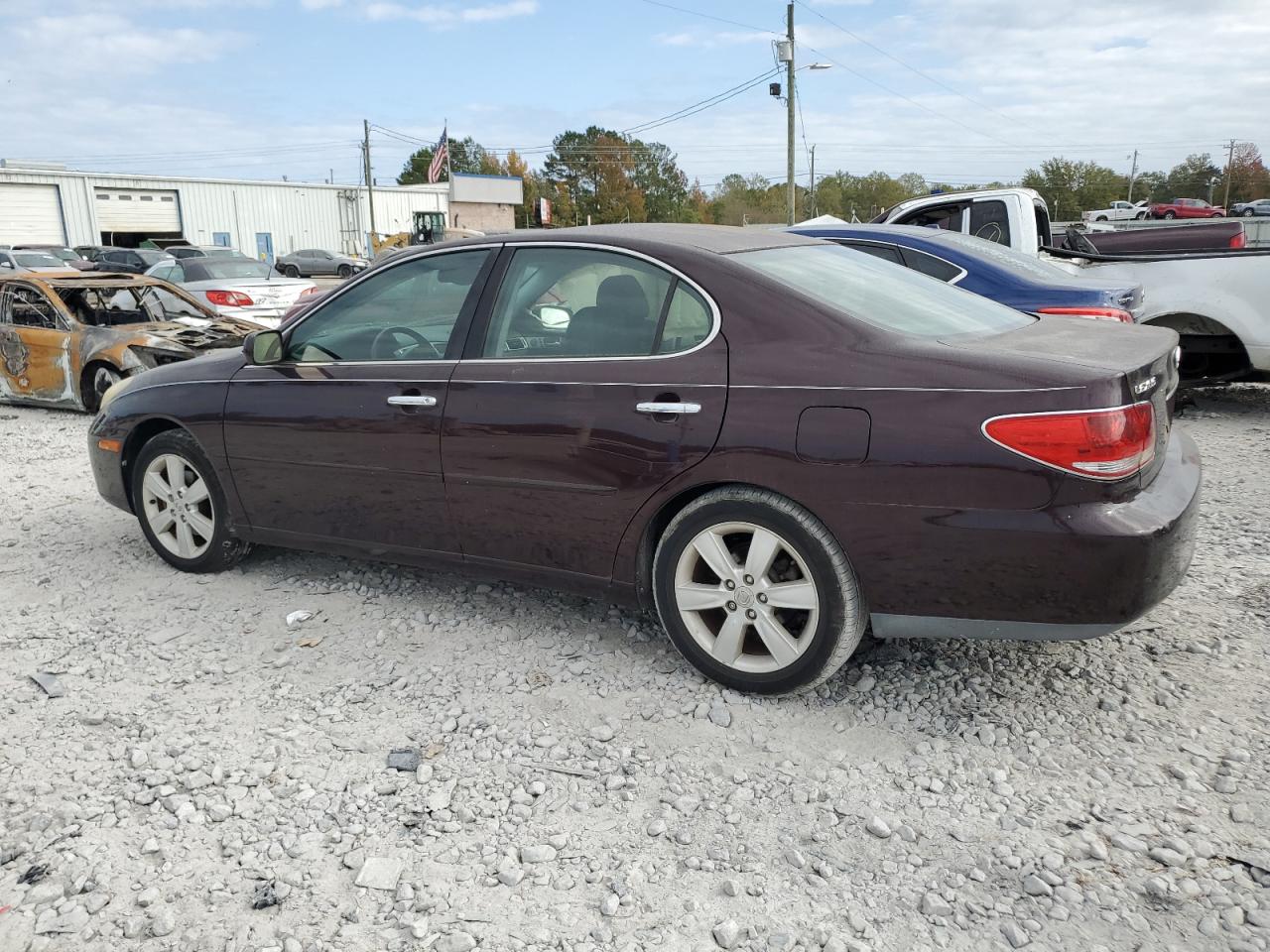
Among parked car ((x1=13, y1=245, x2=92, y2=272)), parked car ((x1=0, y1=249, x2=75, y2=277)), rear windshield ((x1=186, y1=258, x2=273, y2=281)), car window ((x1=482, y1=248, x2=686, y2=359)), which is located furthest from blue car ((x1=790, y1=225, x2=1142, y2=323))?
parked car ((x1=13, y1=245, x2=92, y2=272))

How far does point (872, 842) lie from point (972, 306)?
2.17 metres

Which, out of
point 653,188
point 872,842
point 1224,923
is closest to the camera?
point 1224,923

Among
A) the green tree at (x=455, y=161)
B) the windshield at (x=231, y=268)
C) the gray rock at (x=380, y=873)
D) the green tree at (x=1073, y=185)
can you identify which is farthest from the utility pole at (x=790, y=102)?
the green tree at (x=455, y=161)

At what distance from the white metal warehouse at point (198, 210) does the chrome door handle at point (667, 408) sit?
5156 centimetres

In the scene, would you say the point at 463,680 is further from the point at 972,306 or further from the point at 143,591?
the point at 972,306

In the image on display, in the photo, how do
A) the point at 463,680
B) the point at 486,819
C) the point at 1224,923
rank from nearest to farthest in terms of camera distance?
the point at 1224,923
the point at 486,819
the point at 463,680

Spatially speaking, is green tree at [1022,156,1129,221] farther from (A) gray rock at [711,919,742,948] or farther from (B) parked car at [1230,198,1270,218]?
(A) gray rock at [711,919,742,948]

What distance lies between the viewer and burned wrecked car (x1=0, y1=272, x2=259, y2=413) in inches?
361

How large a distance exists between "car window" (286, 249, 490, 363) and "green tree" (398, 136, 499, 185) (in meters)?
98.3

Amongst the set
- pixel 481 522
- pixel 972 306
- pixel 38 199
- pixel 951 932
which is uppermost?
pixel 38 199

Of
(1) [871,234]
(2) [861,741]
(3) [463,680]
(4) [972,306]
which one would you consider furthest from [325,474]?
(1) [871,234]

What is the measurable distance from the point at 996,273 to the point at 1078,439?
412 centimetres

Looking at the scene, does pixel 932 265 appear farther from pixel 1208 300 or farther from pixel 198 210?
pixel 198 210

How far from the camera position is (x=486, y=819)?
282cm
